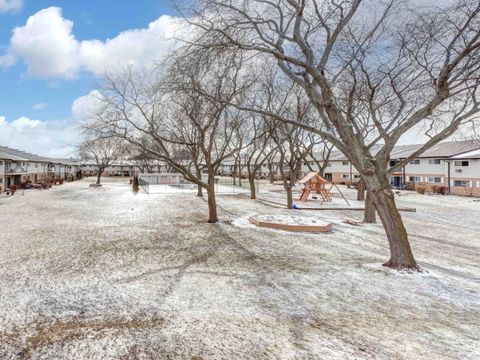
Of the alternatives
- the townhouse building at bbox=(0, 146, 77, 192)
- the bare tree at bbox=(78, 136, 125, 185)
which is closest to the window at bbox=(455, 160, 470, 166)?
the bare tree at bbox=(78, 136, 125, 185)

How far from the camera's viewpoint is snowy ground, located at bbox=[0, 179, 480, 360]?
421 centimetres

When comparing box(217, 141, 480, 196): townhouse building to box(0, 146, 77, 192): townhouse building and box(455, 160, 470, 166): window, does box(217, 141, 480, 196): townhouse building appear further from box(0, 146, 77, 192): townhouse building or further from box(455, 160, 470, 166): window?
box(0, 146, 77, 192): townhouse building

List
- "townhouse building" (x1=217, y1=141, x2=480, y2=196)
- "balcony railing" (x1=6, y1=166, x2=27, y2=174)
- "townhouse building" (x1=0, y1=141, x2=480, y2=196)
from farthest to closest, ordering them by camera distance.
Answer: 1. "balcony railing" (x1=6, y1=166, x2=27, y2=174)
2. "townhouse building" (x1=0, y1=141, x2=480, y2=196)
3. "townhouse building" (x1=217, y1=141, x2=480, y2=196)

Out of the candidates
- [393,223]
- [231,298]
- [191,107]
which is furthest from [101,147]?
[393,223]

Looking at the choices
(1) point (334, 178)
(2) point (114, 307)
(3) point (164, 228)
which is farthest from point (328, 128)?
(1) point (334, 178)

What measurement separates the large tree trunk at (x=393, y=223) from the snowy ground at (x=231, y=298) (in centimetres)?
48

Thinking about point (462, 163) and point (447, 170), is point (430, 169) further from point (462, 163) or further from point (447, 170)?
point (462, 163)

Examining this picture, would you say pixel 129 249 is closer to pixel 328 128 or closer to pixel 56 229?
pixel 56 229

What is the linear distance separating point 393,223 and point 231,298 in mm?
4979

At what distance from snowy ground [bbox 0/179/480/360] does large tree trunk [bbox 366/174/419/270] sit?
1.57ft

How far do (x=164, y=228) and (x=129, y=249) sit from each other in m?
3.57

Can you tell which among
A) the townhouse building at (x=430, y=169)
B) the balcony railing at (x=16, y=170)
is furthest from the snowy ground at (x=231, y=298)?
the balcony railing at (x=16, y=170)

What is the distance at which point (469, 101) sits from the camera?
1043cm

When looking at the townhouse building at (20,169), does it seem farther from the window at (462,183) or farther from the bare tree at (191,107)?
the window at (462,183)
